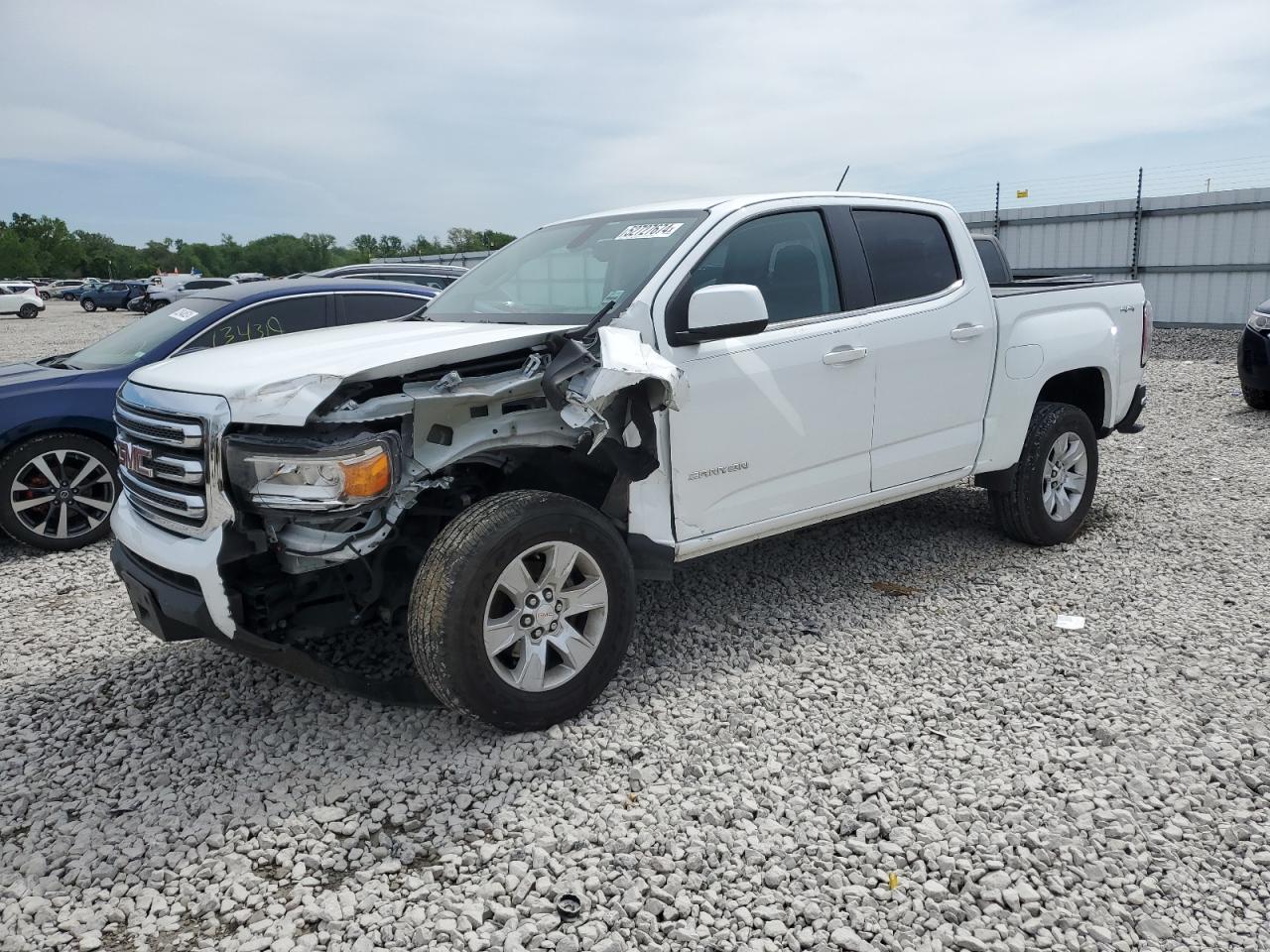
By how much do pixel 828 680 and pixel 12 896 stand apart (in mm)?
2855

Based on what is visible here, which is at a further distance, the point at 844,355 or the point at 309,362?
the point at 844,355

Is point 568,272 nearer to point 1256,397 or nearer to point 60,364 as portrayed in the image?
point 60,364

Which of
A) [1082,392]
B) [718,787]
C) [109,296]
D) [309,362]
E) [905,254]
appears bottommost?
[718,787]

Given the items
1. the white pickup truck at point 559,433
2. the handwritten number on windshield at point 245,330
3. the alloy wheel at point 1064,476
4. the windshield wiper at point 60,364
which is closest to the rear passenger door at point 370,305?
the handwritten number on windshield at point 245,330

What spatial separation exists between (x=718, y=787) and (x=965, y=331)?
2.77 metres

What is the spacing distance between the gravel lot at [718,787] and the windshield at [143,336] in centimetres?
189

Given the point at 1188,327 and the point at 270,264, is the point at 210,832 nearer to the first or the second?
the point at 1188,327

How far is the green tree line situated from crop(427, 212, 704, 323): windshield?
307 ft

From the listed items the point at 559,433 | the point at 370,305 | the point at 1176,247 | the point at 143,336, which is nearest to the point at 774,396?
the point at 559,433

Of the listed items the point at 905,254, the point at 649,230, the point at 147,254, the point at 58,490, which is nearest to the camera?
the point at 649,230

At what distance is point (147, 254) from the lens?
394ft

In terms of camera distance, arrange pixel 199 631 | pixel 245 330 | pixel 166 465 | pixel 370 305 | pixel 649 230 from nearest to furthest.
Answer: pixel 199 631 → pixel 166 465 → pixel 649 230 → pixel 245 330 → pixel 370 305

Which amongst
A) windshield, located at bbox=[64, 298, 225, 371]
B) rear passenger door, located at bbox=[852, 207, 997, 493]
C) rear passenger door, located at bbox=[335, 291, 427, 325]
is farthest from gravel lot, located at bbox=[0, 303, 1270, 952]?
rear passenger door, located at bbox=[335, 291, 427, 325]

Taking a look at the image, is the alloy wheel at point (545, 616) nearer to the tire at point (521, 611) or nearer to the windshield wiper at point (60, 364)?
the tire at point (521, 611)
